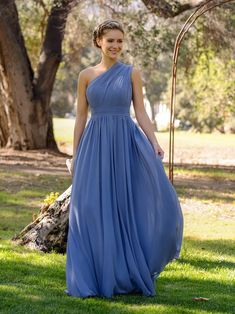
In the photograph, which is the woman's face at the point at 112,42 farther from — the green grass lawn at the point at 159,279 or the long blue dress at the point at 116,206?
the green grass lawn at the point at 159,279

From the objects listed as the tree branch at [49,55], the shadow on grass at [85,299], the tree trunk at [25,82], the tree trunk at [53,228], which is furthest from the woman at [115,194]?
the tree branch at [49,55]

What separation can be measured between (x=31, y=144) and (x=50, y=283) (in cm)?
1330

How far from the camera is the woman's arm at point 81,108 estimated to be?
5.25 m

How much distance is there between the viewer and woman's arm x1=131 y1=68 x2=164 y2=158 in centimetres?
524

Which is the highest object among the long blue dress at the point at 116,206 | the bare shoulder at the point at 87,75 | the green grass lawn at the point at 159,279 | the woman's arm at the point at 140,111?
the bare shoulder at the point at 87,75

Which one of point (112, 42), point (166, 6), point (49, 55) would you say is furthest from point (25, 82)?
point (112, 42)

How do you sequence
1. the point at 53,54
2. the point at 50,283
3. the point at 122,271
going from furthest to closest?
the point at 53,54 → the point at 50,283 → the point at 122,271

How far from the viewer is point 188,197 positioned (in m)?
13.1

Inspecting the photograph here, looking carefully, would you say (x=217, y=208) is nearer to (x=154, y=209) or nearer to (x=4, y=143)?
(x=154, y=209)

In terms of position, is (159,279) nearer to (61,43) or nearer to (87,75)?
(87,75)

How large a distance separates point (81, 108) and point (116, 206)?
0.74 metres

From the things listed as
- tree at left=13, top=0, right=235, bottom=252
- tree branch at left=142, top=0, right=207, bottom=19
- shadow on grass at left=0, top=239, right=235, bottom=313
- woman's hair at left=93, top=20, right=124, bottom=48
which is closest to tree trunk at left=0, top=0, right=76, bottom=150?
tree branch at left=142, top=0, right=207, bottom=19

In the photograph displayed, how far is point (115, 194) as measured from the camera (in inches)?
203

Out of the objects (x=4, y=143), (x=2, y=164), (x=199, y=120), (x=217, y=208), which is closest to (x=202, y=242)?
(x=217, y=208)
